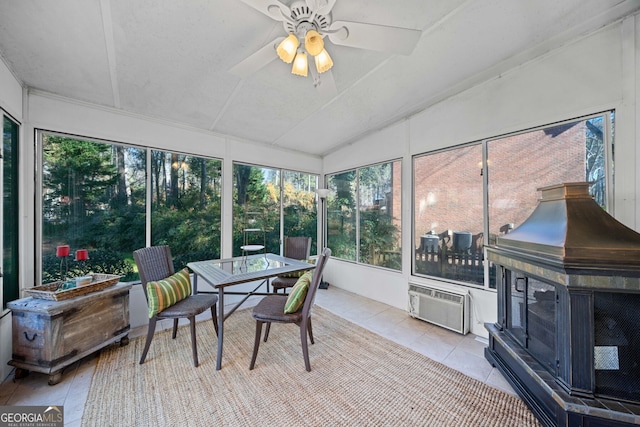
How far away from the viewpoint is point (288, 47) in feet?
4.76

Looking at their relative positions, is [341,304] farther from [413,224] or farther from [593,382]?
[593,382]

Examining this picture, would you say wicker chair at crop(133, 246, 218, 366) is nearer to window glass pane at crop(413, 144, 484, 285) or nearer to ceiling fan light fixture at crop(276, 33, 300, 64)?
ceiling fan light fixture at crop(276, 33, 300, 64)

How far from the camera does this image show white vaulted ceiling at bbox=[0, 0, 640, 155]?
1680mm

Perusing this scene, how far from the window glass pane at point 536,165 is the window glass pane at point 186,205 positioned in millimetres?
3709

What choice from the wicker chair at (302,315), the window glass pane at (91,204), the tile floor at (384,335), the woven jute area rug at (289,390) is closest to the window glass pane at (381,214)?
the tile floor at (384,335)

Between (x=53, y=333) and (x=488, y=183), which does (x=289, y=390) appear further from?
(x=488, y=183)

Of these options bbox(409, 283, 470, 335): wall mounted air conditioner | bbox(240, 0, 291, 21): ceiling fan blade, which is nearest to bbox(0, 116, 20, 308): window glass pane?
bbox(240, 0, 291, 21): ceiling fan blade

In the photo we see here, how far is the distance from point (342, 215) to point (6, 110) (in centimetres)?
417

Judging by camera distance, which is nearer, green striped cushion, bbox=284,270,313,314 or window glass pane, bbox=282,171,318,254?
green striped cushion, bbox=284,270,313,314

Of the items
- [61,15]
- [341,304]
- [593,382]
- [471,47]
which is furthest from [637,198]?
[61,15]

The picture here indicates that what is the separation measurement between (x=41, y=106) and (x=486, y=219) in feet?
16.1

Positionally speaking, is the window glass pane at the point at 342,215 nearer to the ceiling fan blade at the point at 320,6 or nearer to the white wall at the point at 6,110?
the ceiling fan blade at the point at 320,6

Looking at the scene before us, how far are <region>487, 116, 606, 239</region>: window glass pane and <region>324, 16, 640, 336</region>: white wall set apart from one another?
13cm

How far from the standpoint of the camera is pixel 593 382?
53.9 inches
